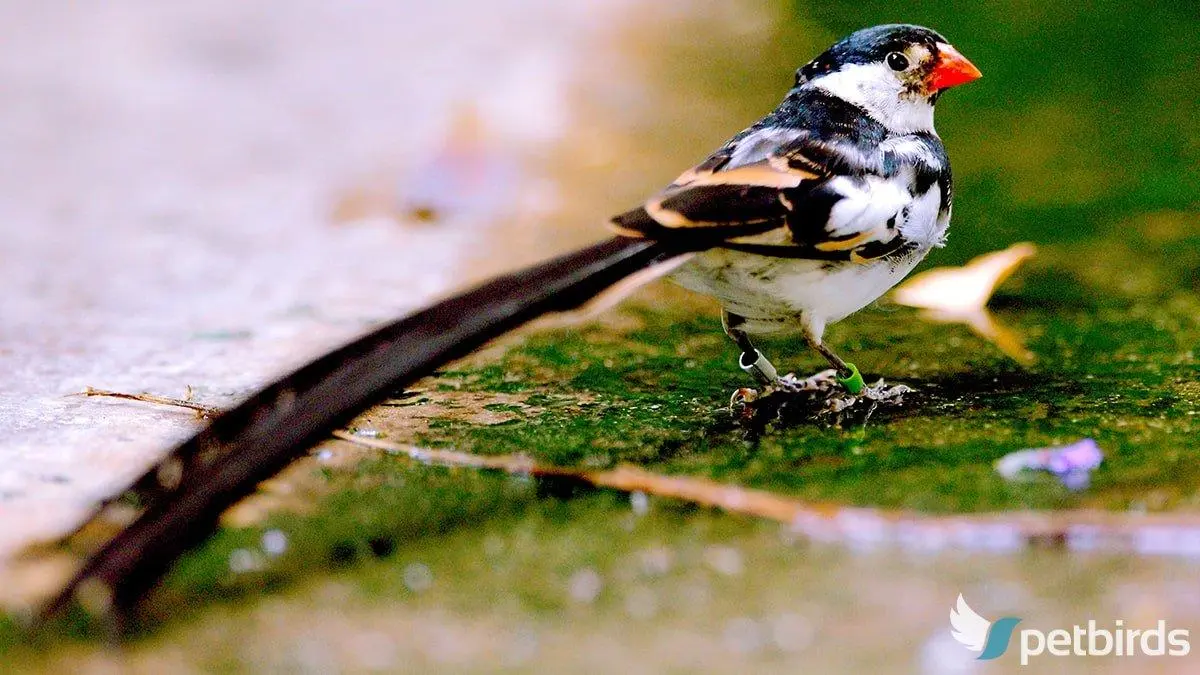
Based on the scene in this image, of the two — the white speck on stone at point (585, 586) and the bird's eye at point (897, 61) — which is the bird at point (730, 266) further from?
the white speck on stone at point (585, 586)

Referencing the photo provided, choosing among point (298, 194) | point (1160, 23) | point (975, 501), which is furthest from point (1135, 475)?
point (1160, 23)

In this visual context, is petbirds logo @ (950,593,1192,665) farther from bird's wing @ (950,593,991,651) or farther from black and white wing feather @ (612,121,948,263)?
black and white wing feather @ (612,121,948,263)

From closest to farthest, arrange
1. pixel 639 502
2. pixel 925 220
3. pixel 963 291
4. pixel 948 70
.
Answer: pixel 639 502, pixel 925 220, pixel 948 70, pixel 963 291

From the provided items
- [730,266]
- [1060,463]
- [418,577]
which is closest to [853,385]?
[730,266]

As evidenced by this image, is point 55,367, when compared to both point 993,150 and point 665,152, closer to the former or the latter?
point 665,152

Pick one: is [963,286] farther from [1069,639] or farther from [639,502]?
[1069,639]

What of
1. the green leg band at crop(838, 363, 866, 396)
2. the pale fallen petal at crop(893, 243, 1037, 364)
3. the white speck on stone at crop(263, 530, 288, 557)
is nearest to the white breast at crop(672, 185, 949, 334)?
the green leg band at crop(838, 363, 866, 396)
